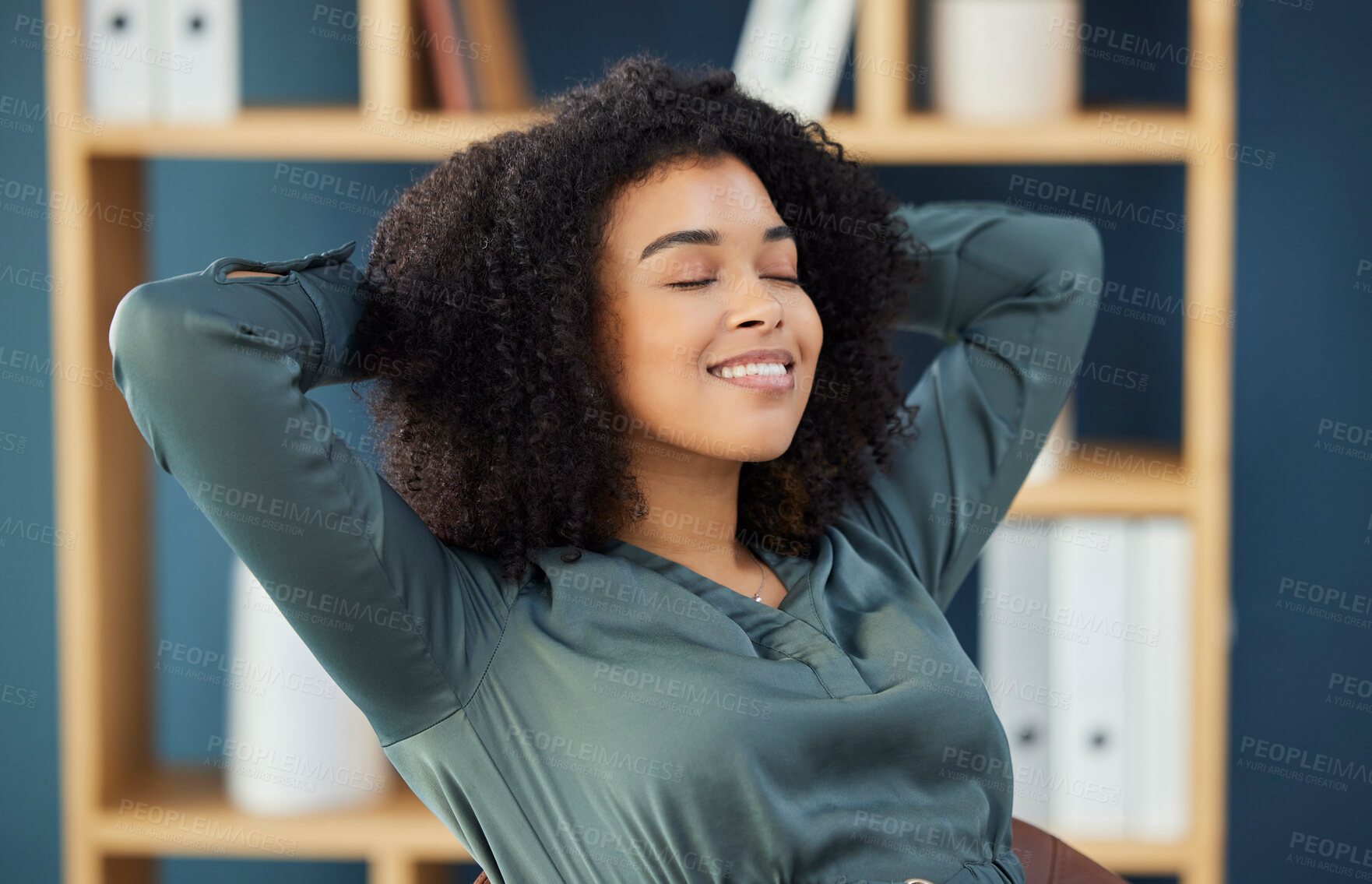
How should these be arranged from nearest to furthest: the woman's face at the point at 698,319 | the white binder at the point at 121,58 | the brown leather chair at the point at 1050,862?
the woman's face at the point at 698,319
the brown leather chair at the point at 1050,862
the white binder at the point at 121,58

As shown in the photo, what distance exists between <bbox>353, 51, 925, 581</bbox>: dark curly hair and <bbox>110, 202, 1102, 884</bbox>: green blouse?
0.04 meters

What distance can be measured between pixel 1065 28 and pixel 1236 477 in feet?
2.94

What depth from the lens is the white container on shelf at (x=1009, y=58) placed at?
→ 63.9 inches

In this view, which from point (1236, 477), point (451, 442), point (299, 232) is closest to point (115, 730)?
point (299, 232)

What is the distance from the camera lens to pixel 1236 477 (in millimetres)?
2078

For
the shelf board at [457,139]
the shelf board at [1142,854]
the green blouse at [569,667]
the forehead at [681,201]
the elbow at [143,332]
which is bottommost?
the shelf board at [1142,854]

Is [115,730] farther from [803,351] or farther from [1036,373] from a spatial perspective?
[1036,373]

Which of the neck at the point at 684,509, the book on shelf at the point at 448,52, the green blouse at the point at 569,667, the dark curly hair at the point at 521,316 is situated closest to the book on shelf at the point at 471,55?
the book on shelf at the point at 448,52

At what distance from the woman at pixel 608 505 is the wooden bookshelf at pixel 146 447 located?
0.48 metres

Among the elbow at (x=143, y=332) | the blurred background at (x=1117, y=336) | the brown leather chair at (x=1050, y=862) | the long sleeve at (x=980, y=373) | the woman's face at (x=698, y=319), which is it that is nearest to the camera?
the elbow at (x=143, y=332)

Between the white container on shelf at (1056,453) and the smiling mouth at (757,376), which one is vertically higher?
the smiling mouth at (757,376)

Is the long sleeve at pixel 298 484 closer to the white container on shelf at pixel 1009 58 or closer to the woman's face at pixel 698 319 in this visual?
the woman's face at pixel 698 319

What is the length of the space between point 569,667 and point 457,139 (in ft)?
3.05

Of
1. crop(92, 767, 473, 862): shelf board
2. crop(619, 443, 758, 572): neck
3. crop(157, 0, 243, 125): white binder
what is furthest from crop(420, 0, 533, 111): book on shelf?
crop(92, 767, 473, 862): shelf board
